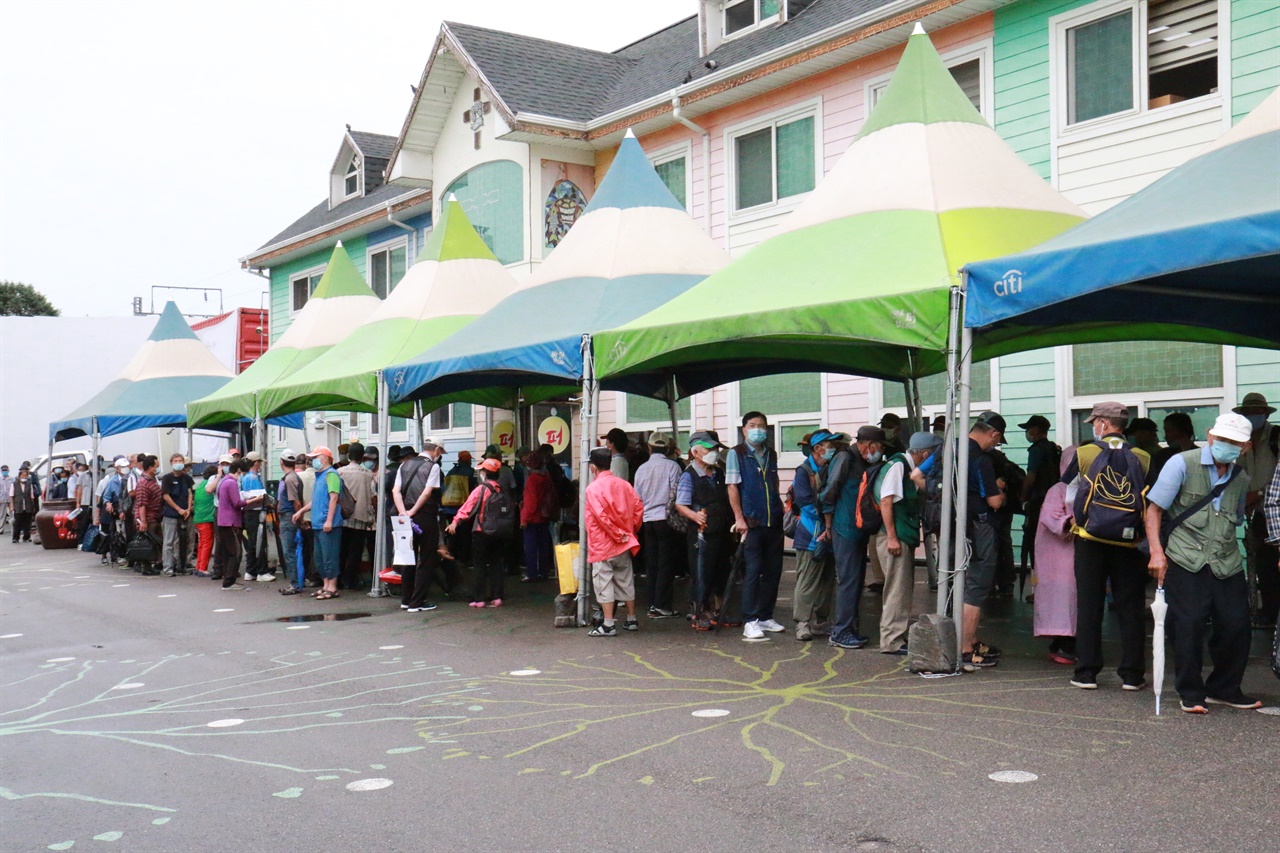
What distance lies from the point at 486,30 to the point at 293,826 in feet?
66.5

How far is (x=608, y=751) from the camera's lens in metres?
6.23

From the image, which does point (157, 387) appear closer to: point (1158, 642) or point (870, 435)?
point (870, 435)

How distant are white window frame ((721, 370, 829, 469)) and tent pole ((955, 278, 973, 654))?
27.2 feet

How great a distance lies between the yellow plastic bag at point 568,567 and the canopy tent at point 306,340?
8.68m

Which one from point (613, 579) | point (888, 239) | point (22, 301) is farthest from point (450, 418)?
point (22, 301)

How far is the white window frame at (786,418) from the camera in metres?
17.0

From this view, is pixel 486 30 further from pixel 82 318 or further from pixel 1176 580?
pixel 82 318

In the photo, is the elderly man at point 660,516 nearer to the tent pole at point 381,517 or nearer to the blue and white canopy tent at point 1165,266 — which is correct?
the blue and white canopy tent at point 1165,266

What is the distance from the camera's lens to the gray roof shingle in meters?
18.5

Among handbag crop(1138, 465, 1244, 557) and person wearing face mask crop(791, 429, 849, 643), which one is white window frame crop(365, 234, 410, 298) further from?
handbag crop(1138, 465, 1244, 557)

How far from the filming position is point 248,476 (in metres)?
15.8

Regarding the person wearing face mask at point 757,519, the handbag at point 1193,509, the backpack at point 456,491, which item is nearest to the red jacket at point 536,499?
the backpack at point 456,491

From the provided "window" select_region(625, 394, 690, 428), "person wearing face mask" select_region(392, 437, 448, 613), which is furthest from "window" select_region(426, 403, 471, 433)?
"person wearing face mask" select_region(392, 437, 448, 613)

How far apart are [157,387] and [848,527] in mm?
18604
